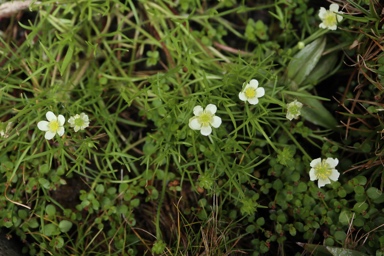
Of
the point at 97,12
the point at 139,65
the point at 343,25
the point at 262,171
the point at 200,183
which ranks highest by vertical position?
the point at 97,12

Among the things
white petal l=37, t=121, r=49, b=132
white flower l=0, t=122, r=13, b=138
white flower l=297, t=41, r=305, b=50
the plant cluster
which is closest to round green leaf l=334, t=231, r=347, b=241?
the plant cluster

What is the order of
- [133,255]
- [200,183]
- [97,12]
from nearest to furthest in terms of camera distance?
[200,183]
[133,255]
[97,12]

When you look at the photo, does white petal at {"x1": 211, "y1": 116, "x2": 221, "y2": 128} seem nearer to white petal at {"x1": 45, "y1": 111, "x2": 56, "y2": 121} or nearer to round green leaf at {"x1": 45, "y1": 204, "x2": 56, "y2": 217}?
white petal at {"x1": 45, "y1": 111, "x2": 56, "y2": 121}

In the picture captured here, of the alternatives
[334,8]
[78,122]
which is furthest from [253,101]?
[78,122]

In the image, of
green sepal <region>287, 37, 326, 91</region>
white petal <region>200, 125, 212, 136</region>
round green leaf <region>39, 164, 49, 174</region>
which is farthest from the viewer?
green sepal <region>287, 37, 326, 91</region>

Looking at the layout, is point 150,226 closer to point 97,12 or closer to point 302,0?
point 97,12

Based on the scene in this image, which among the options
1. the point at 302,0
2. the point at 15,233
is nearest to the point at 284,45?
the point at 302,0

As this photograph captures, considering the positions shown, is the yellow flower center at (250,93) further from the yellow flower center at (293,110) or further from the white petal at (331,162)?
the white petal at (331,162)
